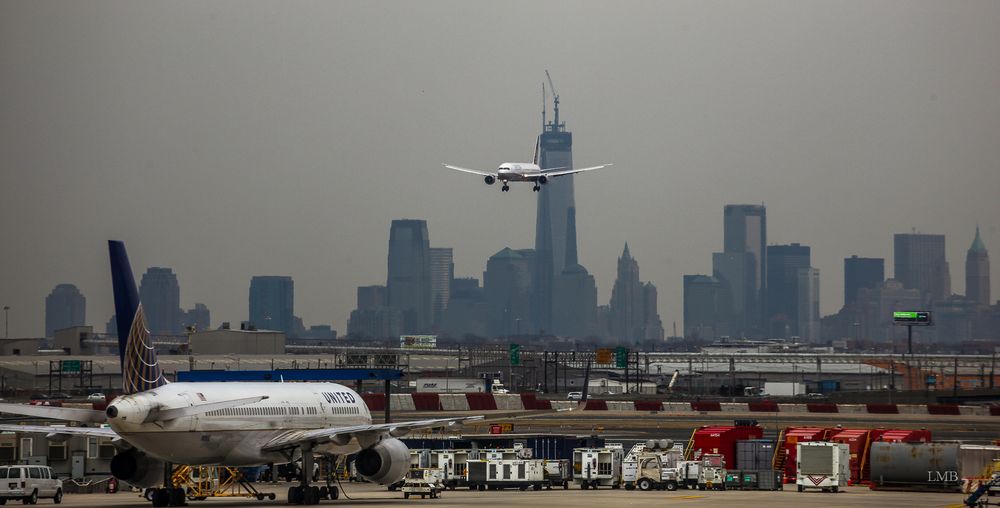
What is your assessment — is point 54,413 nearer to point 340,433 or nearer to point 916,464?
point 340,433

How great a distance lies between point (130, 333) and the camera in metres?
49.0

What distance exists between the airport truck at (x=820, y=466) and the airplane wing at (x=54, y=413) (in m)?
32.5

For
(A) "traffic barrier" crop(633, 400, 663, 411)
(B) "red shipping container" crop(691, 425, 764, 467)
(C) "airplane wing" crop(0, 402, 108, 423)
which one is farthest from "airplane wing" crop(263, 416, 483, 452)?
(A) "traffic barrier" crop(633, 400, 663, 411)

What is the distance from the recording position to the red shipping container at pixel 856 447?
6944cm

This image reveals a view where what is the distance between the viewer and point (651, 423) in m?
119

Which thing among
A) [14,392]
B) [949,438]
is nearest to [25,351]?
[14,392]

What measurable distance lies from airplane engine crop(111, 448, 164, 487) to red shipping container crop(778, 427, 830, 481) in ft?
107

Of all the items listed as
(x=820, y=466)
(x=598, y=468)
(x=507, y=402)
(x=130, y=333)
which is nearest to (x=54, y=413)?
(x=130, y=333)

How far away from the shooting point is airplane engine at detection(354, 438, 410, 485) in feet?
177

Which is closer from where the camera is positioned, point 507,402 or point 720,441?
point 720,441

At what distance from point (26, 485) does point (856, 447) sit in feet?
137

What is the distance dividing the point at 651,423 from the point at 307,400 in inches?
2651

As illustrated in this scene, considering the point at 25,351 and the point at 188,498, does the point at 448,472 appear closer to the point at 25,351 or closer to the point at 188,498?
the point at 188,498

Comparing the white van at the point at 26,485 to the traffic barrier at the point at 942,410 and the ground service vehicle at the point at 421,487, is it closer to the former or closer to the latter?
the ground service vehicle at the point at 421,487
